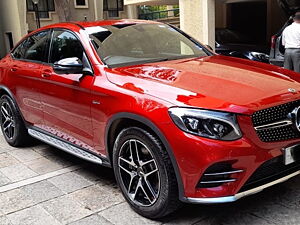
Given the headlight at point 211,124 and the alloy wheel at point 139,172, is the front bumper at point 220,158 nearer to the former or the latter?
the headlight at point 211,124

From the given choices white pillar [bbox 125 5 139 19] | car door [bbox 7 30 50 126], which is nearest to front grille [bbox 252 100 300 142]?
car door [bbox 7 30 50 126]

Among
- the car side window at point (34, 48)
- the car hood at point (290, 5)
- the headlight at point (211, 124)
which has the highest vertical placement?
the car hood at point (290, 5)

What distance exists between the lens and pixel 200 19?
1009 centimetres

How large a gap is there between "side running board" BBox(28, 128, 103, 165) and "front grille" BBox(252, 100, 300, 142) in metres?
1.60

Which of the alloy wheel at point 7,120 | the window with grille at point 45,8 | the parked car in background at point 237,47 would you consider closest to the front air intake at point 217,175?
the alloy wheel at point 7,120

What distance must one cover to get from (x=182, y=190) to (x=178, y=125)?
485 mm

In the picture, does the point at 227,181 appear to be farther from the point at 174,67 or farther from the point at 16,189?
the point at 16,189

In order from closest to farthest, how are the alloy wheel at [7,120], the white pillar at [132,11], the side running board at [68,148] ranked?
1. the side running board at [68,148]
2. the alloy wheel at [7,120]
3. the white pillar at [132,11]

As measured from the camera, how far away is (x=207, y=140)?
8.61ft

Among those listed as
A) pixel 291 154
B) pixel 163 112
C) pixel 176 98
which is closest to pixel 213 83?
pixel 176 98

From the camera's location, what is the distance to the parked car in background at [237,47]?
905cm

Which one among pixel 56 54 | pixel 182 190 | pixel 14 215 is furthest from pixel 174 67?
pixel 14 215

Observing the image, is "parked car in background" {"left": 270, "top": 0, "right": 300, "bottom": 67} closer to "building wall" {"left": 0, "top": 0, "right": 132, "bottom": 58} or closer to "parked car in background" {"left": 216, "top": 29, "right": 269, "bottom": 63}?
"parked car in background" {"left": 216, "top": 29, "right": 269, "bottom": 63}

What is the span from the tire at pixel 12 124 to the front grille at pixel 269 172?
3.48 metres
